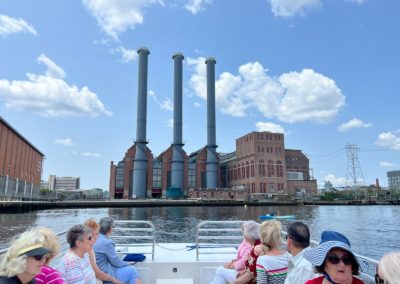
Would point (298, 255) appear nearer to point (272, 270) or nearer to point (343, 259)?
point (272, 270)

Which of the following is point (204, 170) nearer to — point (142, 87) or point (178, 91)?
point (178, 91)

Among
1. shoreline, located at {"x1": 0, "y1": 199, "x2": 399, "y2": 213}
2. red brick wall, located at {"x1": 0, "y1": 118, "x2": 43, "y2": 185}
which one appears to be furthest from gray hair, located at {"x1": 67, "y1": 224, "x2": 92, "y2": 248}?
red brick wall, located at {"x1": 0, "y1": 118, "x2": 43, "y2": 185}

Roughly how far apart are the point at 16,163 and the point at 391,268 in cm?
7168

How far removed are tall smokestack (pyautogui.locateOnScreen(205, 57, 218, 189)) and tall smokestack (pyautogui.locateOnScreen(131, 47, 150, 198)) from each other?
19.1 meters

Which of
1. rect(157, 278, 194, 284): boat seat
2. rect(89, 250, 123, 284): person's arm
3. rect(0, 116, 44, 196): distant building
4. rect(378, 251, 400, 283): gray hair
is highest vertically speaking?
rect(0, 116, 44, 196): distant building

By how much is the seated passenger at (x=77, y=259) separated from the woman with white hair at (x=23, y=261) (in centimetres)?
134

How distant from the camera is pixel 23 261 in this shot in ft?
7.72

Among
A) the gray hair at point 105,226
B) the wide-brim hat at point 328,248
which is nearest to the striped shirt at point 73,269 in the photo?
the gray hair at point 105,226

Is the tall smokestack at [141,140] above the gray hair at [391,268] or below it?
above

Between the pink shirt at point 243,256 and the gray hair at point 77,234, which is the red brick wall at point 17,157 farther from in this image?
the pink shirt at point 243,256

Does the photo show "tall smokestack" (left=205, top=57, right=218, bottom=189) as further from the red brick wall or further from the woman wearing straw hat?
the woman wearing straw hat

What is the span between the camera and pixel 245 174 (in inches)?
3979

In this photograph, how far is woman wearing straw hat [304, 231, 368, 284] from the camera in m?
2.31

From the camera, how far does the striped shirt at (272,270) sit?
3678 mm
